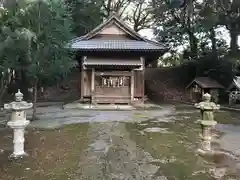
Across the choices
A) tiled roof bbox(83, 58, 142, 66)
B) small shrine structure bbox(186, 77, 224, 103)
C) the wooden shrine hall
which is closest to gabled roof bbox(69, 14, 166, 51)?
the wooden shrine hall

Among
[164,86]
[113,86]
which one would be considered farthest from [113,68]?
[164,86]

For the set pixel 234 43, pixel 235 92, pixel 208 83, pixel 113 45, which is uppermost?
pixel 234 43

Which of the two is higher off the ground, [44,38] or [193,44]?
[193,44]

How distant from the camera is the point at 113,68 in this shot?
714 inches

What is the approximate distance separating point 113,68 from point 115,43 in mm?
1811

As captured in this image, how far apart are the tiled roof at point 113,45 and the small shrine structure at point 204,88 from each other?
15.5 ft

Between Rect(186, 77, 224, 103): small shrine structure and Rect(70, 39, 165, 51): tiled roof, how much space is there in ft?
15.5

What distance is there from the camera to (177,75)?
92.1ft

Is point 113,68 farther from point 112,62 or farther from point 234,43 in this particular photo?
point 234,43

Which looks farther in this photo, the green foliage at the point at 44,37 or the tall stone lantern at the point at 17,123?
the green foliage at the point at 44,37

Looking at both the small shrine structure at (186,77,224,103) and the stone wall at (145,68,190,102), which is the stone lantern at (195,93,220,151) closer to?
the small shrine structure at (186,77,224,103)

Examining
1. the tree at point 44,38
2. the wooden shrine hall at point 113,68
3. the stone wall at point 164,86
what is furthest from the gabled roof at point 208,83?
the tree at point 44,38

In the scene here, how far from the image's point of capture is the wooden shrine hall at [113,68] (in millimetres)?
17827

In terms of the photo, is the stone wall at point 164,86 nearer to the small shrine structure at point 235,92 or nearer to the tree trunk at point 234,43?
the tree trunk at point 234,43
